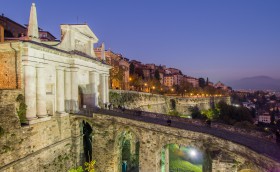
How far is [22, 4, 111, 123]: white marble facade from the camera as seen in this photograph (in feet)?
53.3

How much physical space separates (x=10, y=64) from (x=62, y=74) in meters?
4.97

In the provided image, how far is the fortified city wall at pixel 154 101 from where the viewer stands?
39781 mm

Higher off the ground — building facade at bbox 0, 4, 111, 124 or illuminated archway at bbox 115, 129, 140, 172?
building facade at bbox 0, 4, 111, 124

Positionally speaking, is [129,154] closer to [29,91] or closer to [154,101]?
[29,91]

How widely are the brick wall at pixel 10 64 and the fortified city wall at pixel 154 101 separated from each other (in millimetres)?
20497

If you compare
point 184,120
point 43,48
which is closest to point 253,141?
point 184,120

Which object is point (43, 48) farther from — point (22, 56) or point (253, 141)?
point (253, 141)

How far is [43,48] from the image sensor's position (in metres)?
17.5

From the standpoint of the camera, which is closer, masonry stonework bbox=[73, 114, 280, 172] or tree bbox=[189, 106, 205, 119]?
masonry stonework bbox=[73, 114, 280, 172]

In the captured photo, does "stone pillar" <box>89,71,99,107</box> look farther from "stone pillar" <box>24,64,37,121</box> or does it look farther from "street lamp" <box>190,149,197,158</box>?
"street lamp" <box>190,149,197,158</box>

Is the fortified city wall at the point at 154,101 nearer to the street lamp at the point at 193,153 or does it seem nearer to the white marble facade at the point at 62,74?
the white marble facade at the point at 62,74

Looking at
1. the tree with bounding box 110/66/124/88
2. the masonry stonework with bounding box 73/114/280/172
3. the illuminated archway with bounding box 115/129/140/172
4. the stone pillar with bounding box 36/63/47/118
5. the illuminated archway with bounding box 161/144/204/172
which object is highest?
the tree with bounding box 110/66/124/88

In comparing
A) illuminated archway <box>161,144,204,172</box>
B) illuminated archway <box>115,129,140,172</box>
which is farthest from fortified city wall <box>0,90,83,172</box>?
illuminated archway <box>161,144,204,172</box>

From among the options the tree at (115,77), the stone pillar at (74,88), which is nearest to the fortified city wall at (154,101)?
the tree at (115,77)
